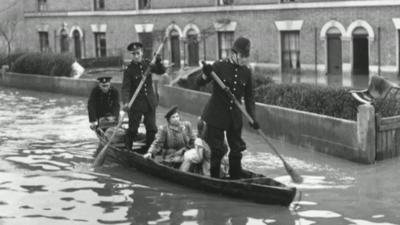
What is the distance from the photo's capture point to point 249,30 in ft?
110

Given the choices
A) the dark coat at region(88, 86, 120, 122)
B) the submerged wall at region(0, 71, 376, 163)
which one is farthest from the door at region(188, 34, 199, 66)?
the dark coat at region(88, 86, 120, 122)

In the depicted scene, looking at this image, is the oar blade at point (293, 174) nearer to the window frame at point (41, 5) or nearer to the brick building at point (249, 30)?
the brick building at point (249, 30)

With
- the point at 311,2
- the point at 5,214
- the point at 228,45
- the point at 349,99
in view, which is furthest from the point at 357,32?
the point at 5,214

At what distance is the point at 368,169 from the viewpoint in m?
14.4

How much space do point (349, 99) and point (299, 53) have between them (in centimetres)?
1561

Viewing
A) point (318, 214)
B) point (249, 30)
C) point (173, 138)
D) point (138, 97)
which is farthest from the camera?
point (249, 30)

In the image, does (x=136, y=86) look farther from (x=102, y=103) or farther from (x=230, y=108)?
(x=230, y=108)

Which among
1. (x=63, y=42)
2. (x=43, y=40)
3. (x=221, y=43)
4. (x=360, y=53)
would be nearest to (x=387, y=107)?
(x=360, y=53)

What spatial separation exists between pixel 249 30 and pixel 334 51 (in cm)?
465

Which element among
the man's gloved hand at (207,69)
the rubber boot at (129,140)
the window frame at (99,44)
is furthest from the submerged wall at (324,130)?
the window frame at (99,44)

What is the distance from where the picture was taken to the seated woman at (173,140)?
45.1ft

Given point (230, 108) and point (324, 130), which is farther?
point (324, 130)

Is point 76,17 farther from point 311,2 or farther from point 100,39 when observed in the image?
point 311,2

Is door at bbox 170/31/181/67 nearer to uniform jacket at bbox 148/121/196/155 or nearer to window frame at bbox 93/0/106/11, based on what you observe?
window frame at bbox 93/0/106/11
